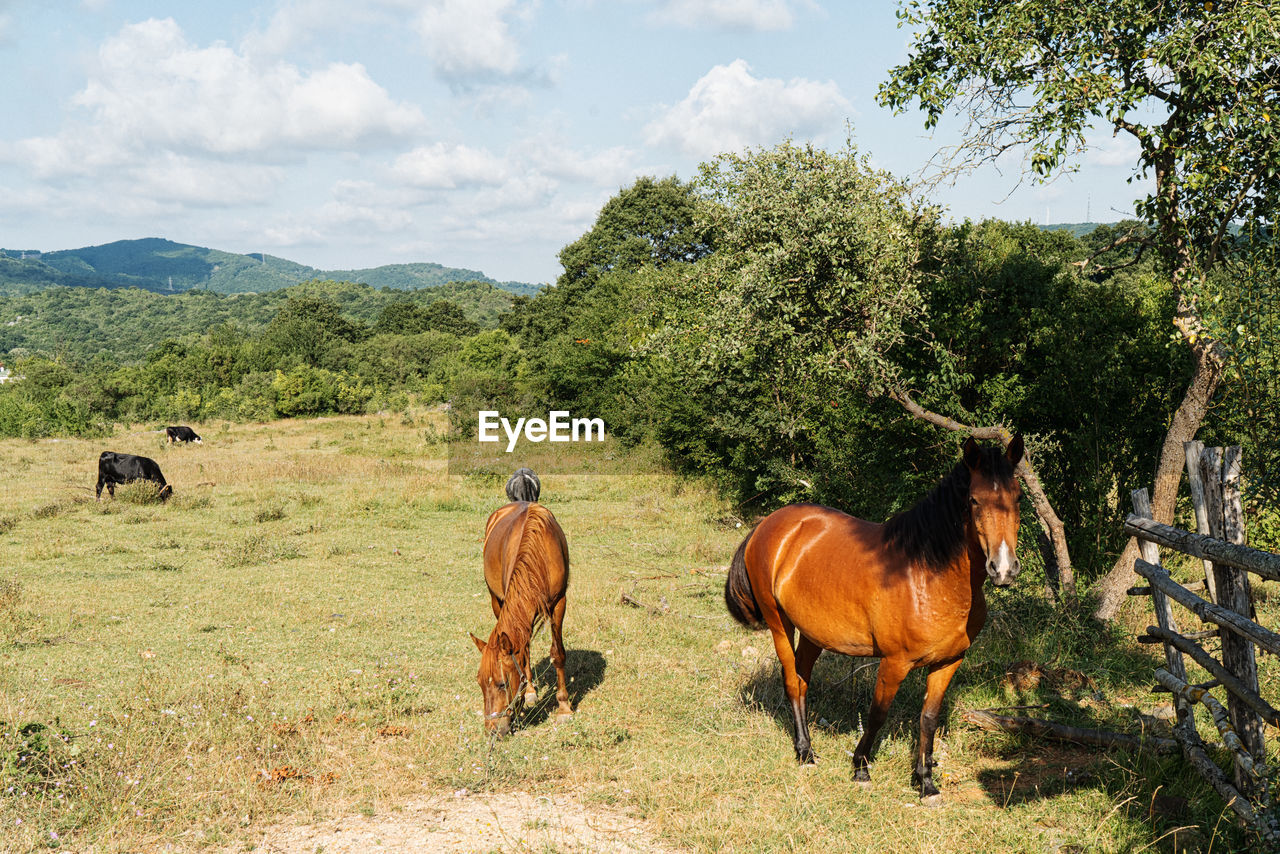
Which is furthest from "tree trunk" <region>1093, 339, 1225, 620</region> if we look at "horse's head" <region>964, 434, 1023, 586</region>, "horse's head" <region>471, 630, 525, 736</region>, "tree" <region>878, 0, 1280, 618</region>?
"horse's head" <region>471, 630, 525, 736</region>

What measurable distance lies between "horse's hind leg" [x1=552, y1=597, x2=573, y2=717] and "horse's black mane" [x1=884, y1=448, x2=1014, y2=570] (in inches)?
131

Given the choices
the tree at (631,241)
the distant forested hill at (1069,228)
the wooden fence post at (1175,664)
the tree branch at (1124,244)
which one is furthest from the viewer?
the tree at (631,241)

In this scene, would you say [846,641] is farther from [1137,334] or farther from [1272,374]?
[1137,334]

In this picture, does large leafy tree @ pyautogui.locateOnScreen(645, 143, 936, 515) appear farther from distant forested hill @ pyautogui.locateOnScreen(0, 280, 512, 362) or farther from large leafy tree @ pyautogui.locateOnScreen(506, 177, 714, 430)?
distant forested hill @ pyautogui.locateOnScreen(0, 280, 512, 362)

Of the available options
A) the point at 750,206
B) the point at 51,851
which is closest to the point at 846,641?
the point at 51,851

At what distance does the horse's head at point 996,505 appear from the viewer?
433 centimetres

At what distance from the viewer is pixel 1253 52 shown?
6977mm

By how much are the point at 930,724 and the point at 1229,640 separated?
1.80 m

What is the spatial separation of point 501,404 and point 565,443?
3954 millimetres

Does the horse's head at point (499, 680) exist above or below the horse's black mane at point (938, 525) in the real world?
below

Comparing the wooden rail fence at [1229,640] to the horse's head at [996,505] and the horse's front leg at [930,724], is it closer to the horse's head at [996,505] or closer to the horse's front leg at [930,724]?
the horse's head at [996,505]

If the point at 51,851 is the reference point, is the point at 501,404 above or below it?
above

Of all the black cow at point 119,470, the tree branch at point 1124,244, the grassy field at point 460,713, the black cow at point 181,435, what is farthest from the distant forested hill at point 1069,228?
the black cow at point 181,435

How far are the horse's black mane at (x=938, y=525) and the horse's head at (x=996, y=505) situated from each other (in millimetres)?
141
